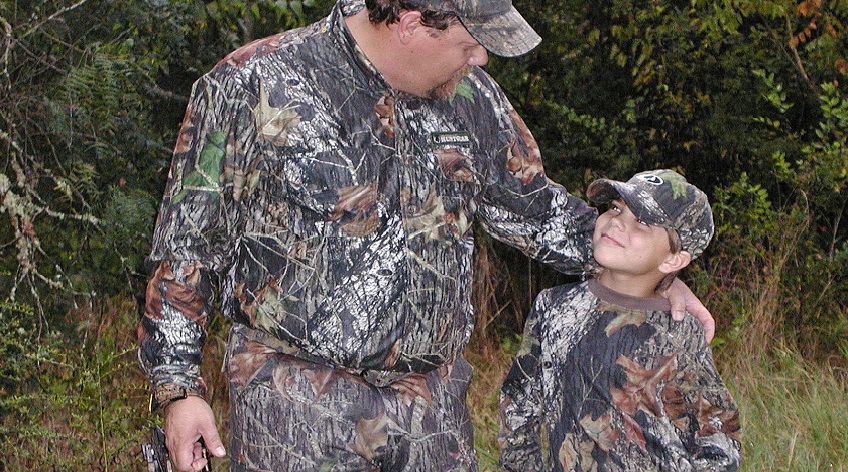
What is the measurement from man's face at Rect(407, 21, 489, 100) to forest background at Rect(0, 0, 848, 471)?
1.74 m

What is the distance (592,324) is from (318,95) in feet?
3.36

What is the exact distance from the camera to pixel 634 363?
3.08 meters

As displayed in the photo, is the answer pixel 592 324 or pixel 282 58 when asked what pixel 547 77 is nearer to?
pixel 592 324

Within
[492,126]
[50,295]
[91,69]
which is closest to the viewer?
[492,126]

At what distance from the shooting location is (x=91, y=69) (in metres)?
4.32

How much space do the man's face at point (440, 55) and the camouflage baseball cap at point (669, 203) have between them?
2.22 feet

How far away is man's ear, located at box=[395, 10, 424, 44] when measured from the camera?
8.42ft

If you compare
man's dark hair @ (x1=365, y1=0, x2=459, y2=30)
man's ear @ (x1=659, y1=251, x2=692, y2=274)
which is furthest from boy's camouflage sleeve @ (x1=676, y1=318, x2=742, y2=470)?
man's dark hair @ (x1=365, y1=0, x2=459, y2=30)

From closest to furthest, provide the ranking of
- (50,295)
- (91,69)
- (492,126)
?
(492,126)
(91,69)
(50,295)

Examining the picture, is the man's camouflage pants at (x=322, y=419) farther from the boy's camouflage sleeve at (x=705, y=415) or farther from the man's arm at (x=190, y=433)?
the boy's camouflage sleeve at (x=705, y=415)

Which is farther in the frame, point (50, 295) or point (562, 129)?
point (562, 129)

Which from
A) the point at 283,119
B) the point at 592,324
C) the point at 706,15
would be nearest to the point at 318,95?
the point at 283,119

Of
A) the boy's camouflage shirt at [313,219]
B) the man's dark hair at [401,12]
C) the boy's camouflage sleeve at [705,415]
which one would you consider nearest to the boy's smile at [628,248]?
the boy's camouflage sleeve at [705,415]

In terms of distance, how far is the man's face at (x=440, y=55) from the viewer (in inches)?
102
